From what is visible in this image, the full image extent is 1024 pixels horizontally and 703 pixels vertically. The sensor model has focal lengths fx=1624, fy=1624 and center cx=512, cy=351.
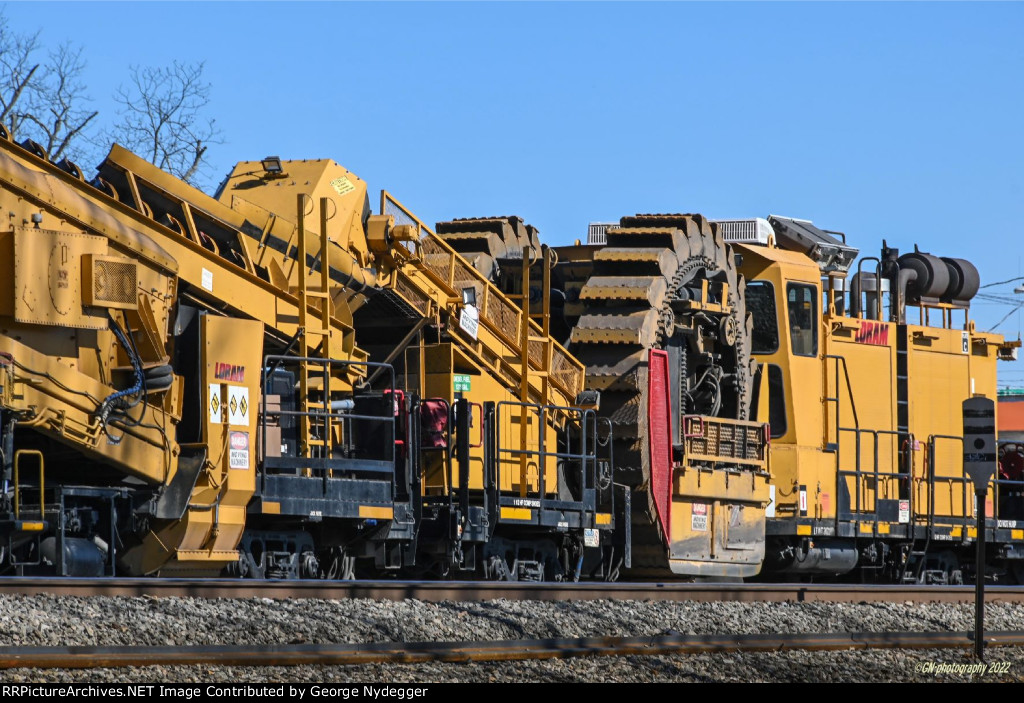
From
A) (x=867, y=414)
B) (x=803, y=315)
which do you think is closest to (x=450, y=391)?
(x=803, y=315)

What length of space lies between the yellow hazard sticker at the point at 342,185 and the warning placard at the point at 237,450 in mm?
3305

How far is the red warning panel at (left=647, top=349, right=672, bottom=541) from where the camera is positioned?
17188 mm

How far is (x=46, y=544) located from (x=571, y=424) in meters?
6.93

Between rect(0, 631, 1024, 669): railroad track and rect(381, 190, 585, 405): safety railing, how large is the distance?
549cm

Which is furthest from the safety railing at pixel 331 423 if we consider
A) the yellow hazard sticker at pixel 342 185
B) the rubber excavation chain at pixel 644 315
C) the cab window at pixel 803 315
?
the cab window at pixel 803 315

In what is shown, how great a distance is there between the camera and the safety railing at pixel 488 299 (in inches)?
644

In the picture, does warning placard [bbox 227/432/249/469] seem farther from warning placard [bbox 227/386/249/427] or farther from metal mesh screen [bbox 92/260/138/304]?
metal mesh screen [bbox 92/260/138/304]

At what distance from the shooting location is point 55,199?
1230 cm

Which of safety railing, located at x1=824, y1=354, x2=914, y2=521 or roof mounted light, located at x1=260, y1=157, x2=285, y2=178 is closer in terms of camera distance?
roof mounted light, located at x1=260, y1=157, x2=285, y2=178

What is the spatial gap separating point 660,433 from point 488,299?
2.33m

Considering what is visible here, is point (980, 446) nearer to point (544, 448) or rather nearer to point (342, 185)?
point (544, 448)

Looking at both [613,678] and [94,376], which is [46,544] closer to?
[94,376]

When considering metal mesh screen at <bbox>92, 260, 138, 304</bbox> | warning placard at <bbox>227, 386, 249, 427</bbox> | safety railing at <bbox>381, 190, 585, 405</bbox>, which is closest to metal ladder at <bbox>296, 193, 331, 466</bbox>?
warning placard at <bbox>227, 386, 249, 427</bbox>

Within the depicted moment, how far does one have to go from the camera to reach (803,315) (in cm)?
2000
